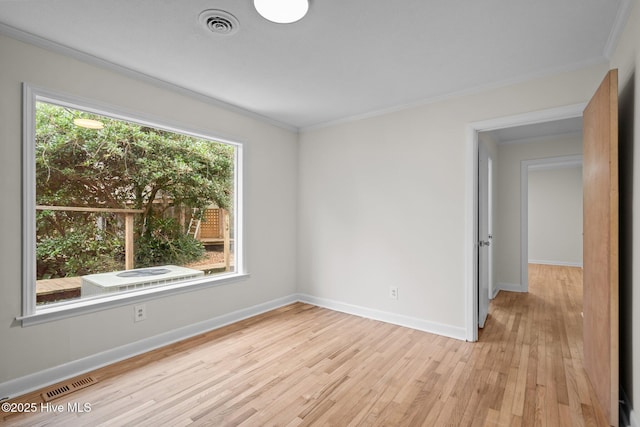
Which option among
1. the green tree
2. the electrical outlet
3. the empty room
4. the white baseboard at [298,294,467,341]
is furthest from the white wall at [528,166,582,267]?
the electrical outlet

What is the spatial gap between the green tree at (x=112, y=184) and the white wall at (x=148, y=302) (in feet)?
0.66

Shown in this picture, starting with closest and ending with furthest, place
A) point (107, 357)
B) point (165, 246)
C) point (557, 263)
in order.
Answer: point (107, 357), point (165, 246), point (557, 263)

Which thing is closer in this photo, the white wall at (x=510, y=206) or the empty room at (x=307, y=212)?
the empty room at (x=307, y=212)

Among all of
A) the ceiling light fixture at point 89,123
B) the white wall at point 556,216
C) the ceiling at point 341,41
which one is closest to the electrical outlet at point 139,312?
the ceiling light fixture at point 89,123

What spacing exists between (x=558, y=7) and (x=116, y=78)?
3.13 m

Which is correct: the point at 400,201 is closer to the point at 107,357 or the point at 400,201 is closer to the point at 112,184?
the point at 112,184

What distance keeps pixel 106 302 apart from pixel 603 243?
11.5 ft

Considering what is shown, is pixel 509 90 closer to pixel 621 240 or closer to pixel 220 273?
pixel 621 240

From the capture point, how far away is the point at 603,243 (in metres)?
1.88

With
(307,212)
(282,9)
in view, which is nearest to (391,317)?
(307,212)

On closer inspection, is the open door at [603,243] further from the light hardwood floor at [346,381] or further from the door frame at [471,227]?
the door frame at [471,227]

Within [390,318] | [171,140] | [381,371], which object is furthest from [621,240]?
Answer: [171,140]

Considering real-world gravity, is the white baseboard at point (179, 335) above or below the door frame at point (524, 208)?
below

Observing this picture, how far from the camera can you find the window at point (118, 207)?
7.55 feet
